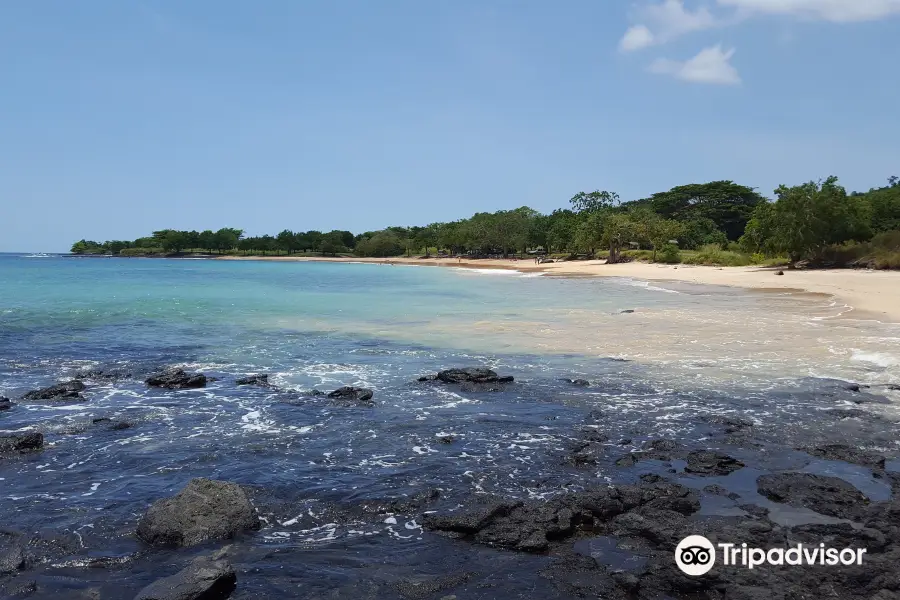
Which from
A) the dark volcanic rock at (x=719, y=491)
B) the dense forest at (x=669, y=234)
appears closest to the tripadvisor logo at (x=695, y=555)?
the dark volcanic rock at (x=719, y=491)

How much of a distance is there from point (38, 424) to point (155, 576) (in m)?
6.55

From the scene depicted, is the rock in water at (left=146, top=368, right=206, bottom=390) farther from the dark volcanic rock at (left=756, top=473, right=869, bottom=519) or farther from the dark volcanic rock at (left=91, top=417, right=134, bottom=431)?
the dark volcanic rock at (left=756, top=473, right=869, bottom=519)

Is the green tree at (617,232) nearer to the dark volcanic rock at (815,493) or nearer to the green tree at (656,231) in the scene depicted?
the green tree at (656,231)

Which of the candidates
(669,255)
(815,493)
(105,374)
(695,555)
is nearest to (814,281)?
(669,255)

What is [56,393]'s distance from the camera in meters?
12.3

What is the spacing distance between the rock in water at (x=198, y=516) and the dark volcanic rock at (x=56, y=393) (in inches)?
276

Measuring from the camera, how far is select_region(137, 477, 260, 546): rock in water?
20.2 ft

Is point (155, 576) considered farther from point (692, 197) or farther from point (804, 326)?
point (692, 197)

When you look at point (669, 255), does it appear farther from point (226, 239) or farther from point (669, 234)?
point (226, 239)

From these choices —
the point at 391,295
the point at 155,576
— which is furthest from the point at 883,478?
the point at 391,295

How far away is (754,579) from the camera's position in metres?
5.16

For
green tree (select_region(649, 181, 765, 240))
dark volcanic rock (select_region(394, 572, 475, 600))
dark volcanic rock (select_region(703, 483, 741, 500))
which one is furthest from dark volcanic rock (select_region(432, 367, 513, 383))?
green tree (select_region(649, 181, 765, 240))

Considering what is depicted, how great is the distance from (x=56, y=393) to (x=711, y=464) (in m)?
12.3

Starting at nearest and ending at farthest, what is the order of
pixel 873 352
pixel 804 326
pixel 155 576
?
pixel 155 576 → pixel 873 352 → pixel 804 326
